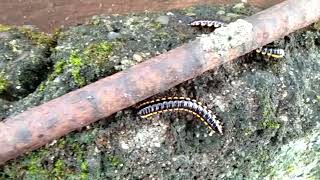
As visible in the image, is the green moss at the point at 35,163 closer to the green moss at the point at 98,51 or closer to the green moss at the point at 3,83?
the green moss at the point at 3,83

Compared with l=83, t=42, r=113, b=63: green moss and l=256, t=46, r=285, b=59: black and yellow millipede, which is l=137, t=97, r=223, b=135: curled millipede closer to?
l=83, t=42, r=113, b=63: green moss

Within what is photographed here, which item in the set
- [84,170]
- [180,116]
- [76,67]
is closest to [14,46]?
[76,67]

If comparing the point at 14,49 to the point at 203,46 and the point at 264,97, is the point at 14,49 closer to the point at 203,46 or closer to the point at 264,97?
the point at 203,46

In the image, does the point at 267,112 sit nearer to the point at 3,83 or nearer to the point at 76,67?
the point at 76,67

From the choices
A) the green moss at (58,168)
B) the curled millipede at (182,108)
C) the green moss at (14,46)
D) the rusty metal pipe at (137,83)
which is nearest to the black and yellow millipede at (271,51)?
the rusty metal pipe at (137,83)

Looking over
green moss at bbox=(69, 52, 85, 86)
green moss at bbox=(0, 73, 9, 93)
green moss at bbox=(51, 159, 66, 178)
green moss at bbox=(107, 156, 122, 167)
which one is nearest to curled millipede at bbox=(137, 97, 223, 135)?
green moss at bbox=(107, 156, 122, 167)
